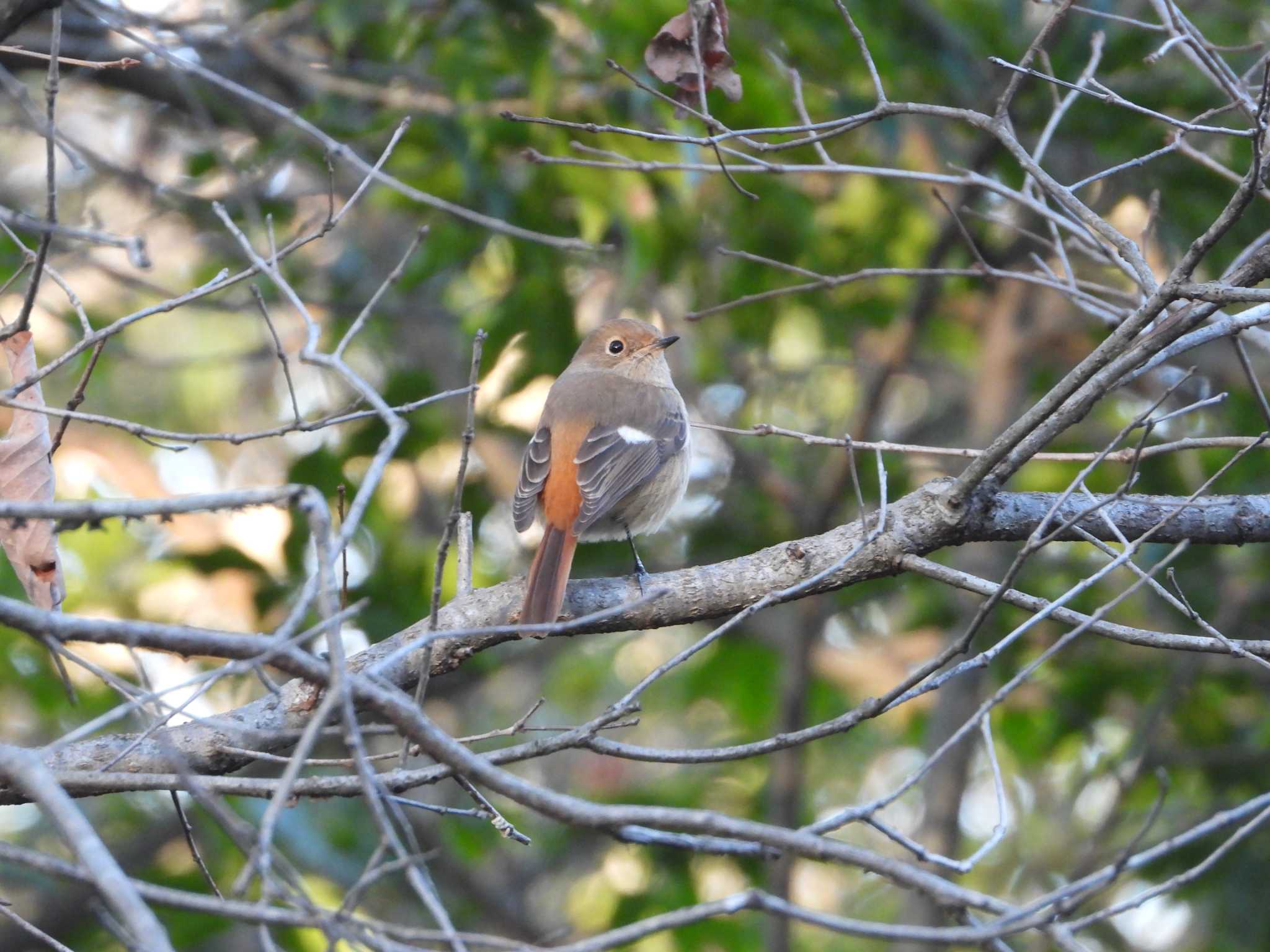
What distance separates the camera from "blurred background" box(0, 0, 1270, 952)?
5855 mm

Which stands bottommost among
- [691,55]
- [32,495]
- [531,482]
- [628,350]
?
[531,482]

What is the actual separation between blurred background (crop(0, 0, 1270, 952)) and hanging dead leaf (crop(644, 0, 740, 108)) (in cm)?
102

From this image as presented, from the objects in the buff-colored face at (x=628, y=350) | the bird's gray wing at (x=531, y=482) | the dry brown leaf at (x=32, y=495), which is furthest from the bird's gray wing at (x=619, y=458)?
the dry brown leaf at (x=32, y=495)

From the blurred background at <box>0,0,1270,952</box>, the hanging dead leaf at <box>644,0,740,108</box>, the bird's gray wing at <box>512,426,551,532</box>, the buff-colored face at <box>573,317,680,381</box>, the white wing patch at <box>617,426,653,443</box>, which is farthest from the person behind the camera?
the buff-colored face at <box>573,317,680,381</box>

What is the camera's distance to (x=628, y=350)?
6.51 metres

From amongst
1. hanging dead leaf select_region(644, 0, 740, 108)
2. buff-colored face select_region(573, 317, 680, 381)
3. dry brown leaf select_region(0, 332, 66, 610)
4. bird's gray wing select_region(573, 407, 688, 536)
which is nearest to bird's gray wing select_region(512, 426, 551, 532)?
bird's gray wing select_region(573, 407, 688, 536)

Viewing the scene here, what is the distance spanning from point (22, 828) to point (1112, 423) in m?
8.20

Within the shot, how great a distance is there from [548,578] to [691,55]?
5.53ft

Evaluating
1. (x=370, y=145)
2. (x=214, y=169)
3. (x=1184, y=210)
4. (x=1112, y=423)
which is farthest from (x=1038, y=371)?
(x=214, y=169)

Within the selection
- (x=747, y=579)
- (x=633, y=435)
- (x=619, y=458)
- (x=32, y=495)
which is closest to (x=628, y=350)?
(x=633, y=435)

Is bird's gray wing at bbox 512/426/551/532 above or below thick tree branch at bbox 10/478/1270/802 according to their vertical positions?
below

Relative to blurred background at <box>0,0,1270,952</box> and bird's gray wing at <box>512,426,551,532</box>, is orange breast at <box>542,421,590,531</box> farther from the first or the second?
blurred background at <box>0,0,1270,952</box>

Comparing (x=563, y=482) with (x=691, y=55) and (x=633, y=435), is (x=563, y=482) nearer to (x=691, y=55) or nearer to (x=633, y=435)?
(x=633, y=435)

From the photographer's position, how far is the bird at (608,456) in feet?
16.9
